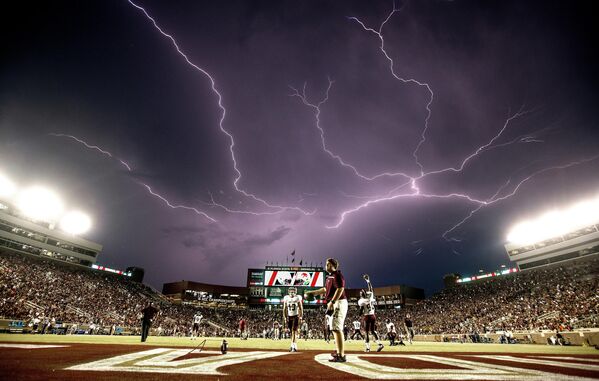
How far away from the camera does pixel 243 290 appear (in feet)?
243

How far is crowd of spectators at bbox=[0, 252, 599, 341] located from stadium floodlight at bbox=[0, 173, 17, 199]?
428 inches

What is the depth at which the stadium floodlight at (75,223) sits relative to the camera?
203 feet

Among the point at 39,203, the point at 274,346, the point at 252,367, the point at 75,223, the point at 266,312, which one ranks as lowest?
the point at 274,346

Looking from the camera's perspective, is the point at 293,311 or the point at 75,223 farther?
the point at 75,223

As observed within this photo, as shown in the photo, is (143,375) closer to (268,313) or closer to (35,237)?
(268,313)

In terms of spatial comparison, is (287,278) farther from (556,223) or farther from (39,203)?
(556,223)

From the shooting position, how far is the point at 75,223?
62875 millimetres

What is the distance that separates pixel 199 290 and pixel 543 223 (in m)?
78.3

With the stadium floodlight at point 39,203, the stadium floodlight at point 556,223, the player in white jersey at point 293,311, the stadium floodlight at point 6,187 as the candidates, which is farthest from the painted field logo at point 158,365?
the stadium floodlight at point 556,223

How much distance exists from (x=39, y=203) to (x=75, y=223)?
9.70m

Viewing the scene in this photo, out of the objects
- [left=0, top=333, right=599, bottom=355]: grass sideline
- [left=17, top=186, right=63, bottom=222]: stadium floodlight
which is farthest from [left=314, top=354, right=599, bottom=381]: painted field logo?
[left=17, top=186, right=63, bottom=222]: stadium floodlight

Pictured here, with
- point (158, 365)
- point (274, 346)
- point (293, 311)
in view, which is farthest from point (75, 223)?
point (158, 365)

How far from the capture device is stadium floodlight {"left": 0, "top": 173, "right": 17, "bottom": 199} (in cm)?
4769

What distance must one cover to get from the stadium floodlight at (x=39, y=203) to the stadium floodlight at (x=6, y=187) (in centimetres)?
163
